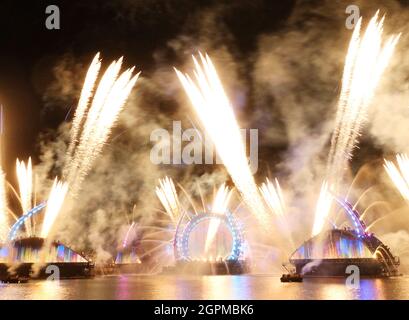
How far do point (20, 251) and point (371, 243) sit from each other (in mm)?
82571

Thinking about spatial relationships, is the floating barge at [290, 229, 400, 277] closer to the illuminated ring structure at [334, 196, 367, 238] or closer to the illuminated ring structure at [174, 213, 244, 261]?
the illuminated ring structure at [334, 196, 367, 238]

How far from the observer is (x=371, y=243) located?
111 metres

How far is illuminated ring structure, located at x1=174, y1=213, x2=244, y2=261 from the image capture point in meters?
129

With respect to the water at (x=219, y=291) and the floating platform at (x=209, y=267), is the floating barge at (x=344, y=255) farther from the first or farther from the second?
the floating platform at (x=209, y=267)

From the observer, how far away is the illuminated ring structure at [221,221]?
129 metres

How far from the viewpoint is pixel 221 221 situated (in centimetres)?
13138

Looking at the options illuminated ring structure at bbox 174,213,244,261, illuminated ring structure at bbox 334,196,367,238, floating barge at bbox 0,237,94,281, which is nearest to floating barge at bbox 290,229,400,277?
illuminated ring structure at bbox 334,196,367,238

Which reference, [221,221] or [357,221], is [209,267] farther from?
[357,221]

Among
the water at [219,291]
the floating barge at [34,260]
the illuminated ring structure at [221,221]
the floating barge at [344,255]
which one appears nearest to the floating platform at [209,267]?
the illuminated ring structure at [221,221]

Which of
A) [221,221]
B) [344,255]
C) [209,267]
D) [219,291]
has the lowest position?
[219,291]

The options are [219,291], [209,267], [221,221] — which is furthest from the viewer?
[209,267]

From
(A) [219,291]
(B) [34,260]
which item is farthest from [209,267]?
(A) [219,291]
